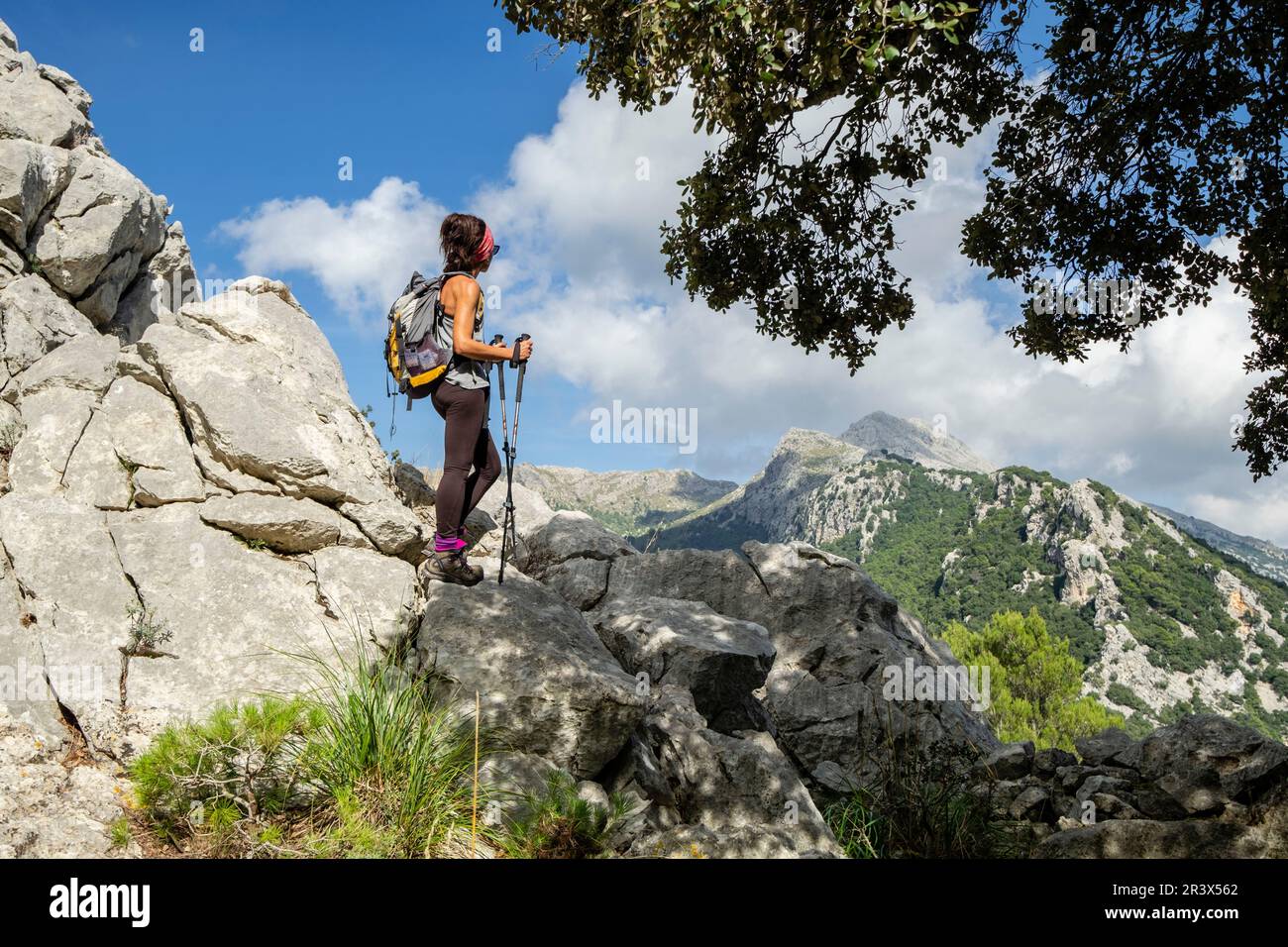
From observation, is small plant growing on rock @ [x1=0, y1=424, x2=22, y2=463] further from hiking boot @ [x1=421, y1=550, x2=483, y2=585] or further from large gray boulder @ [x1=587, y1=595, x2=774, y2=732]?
large gray boulder @ [x1=587, y1=595, x2=774, y2=732]

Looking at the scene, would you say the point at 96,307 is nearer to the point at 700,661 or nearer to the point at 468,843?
the point at 700,661

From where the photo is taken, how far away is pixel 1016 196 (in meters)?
11.3

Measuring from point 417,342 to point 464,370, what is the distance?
51 centimetres

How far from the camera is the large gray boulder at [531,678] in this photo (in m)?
6.54

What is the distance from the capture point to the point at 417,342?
269 inches

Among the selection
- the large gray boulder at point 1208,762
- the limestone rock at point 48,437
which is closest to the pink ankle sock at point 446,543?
the limestone rock at point 48,437

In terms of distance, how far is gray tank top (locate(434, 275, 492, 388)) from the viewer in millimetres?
6832

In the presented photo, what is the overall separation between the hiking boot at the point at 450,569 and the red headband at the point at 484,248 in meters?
2.97

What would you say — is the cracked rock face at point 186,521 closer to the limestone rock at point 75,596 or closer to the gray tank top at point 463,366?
the limestone rock at point 75,596

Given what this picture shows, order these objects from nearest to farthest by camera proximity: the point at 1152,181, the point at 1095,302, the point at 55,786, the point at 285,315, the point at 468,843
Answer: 1. the point at 468,843
2. the point at 55,786
3. the point at 1152,181
4. the point at 1095,302
5. the point at 285,315

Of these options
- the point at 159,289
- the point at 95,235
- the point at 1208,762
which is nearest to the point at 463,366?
the point at 1208,762

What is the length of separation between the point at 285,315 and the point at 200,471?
14.2 feet

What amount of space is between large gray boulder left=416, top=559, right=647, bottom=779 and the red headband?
3.52m
